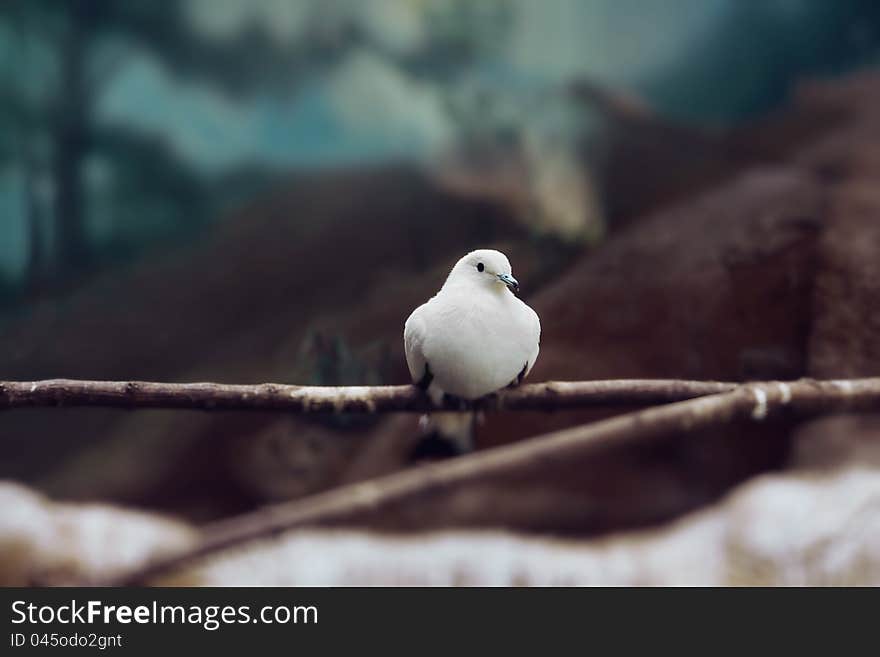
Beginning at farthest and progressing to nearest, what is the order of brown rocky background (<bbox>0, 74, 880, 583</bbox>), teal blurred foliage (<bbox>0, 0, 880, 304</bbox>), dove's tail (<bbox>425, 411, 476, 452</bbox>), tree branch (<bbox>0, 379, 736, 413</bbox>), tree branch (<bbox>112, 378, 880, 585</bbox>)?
teal blurred foliage (<bbox>0, 0, 880, 304</bbox>)
brown rocky background (<bbox>0, 74, 880, 583</bbox>)
dove's tail (<bbox>425, 411, 476, 452</bbox>)
tree branch (<bbox>0, 379, 736, 413</bbox>)
tree branch (<bbox>112, 378, 880, 585</bbox>)

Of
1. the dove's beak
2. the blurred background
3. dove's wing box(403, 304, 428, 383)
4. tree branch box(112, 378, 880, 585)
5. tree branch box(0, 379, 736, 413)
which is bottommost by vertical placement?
tree branch box(112, 378, 880, 585)

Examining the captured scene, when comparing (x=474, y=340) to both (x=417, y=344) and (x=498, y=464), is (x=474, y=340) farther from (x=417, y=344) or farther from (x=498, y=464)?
(x=498, y=464)

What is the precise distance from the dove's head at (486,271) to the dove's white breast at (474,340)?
0.02m

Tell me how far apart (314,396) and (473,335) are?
365 millimetres

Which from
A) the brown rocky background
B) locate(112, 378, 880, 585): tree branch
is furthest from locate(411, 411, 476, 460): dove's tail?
locate(112, 378, 880, 585): tree branch

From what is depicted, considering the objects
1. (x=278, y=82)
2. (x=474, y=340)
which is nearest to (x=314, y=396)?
(x=474, y=340)

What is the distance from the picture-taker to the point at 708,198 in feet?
7.54

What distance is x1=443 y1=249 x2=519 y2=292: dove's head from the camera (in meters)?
1.47

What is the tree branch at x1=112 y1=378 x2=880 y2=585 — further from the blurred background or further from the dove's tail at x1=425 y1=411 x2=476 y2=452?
the blurred background

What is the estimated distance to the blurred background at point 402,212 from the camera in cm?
203

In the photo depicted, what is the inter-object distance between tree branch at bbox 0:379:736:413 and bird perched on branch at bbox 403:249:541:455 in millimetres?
49

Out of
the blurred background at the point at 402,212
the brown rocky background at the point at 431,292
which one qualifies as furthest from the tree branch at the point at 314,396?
the blurred background at the point at 402,212

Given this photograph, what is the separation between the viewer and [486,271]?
1.48 m
